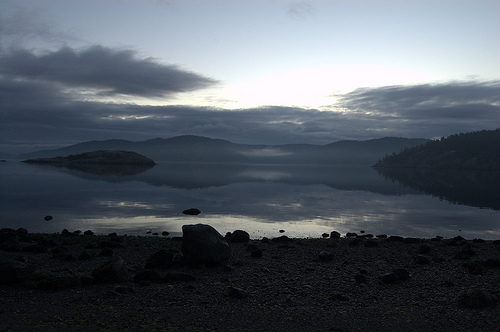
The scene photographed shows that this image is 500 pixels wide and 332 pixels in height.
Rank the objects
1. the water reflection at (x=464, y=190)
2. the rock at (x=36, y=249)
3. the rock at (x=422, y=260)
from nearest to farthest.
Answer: the rock at (x=422, y=260), the rock at (x=36, y=249), the water reflection at (x=464, y=190)

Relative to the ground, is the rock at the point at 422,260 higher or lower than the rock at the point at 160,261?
lower

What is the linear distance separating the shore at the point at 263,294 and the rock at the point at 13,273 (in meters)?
0.06

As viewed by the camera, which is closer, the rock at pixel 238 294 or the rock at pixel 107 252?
the rock at pixel 238 294

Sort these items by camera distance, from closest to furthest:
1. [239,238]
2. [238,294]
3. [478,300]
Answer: [478,300], [238,294], [239,238]

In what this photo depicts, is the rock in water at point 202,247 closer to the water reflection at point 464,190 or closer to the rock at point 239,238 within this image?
the rock at point 239,238

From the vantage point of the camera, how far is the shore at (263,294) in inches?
476

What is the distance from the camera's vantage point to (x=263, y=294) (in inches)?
602

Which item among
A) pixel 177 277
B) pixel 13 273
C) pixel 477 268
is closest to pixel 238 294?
pixel 177 277

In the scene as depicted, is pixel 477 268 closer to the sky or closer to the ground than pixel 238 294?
closer to the ground

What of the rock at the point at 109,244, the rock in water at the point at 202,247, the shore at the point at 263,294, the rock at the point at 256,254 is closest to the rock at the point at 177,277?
the shore at the point at 263,294

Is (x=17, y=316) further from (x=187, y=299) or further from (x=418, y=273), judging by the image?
(x=418, y=273)

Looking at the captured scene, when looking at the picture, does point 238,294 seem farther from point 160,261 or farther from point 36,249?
point 36,249

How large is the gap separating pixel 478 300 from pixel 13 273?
18.9m

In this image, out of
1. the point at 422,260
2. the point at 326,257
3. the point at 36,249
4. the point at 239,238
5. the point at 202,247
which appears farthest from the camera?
the point at 239,238
